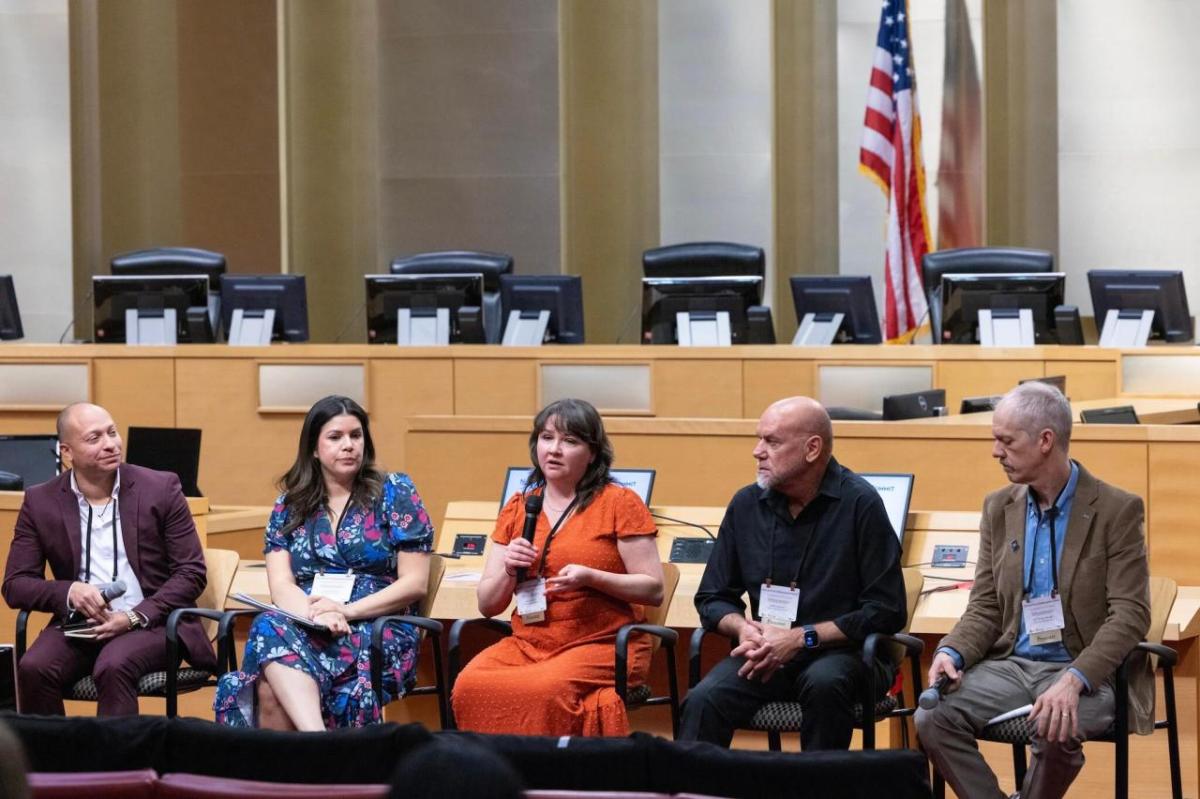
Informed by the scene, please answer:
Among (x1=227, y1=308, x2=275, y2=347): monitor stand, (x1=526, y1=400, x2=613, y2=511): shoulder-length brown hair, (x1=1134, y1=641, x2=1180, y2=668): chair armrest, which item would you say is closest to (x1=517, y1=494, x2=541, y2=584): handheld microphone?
(x1=526, y1=400, x2=613, y2=511): shoulder-length brown hair

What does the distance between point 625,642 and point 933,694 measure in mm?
749

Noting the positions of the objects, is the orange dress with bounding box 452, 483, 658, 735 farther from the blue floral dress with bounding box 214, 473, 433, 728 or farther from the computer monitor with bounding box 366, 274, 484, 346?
the computer monitor with bounding box 366, 274, 484, 346

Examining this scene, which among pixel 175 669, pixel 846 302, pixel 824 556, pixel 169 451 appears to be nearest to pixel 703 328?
pixel 846 302

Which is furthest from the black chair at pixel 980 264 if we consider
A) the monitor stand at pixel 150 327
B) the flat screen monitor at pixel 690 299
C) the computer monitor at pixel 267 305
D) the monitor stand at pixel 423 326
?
the monitor stand at pixel 150 327

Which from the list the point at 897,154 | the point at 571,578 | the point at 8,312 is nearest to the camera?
the point at 571,578

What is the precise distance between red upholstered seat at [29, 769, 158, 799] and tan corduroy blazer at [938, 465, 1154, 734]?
201 centimetres

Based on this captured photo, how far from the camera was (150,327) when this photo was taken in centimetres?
1009

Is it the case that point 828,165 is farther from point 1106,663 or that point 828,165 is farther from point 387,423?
point 1106,663

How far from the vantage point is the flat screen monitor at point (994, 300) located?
9492 millimetres

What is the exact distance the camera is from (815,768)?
2.59 metres

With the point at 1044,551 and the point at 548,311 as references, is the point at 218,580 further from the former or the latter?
the point at 548,311

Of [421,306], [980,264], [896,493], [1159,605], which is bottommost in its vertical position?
[1159,605]

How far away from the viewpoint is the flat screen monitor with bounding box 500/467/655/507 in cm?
520

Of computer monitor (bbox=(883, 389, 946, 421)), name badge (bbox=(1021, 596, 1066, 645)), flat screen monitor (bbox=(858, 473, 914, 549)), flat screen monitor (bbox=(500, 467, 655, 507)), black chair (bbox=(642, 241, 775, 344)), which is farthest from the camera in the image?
black chair (bbox=(642, 241, 775, 344))
